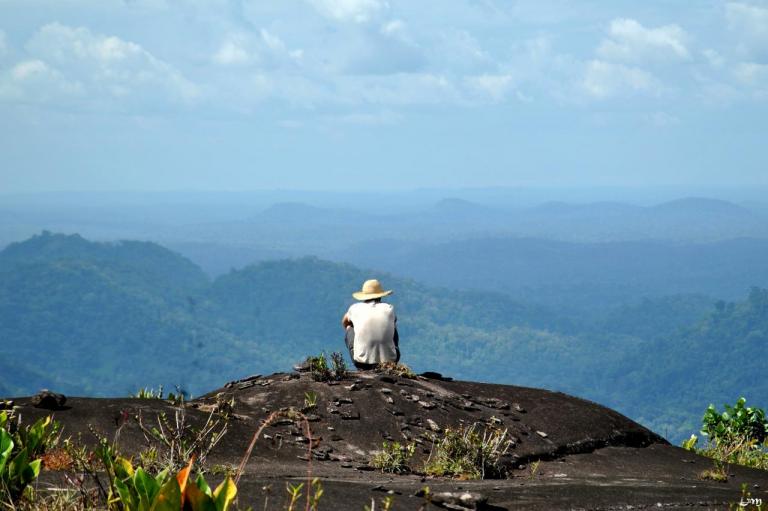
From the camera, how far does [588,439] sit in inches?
640

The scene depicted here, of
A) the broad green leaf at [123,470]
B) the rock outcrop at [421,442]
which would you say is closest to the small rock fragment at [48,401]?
the rock outcrop at [421,442]

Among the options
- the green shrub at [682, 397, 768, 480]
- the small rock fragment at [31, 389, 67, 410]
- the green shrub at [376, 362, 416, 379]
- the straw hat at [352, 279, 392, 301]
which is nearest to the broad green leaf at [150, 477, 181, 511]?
the small rock fragment at [31, 389, 67, 410]

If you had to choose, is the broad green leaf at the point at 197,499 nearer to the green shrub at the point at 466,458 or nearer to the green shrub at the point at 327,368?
the green shrub at the point at 466,458

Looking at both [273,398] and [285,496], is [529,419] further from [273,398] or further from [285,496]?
[285,496]

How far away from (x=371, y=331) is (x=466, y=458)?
470 cm

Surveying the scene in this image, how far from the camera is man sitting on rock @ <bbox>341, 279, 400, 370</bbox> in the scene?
17359 millimetres

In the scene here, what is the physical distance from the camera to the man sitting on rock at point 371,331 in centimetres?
1736

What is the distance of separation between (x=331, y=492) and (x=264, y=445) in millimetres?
3470

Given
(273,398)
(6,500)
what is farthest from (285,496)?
(273,398)

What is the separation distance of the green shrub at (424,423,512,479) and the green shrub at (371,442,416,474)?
0.97 feet

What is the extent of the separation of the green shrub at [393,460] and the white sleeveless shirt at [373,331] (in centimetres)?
400

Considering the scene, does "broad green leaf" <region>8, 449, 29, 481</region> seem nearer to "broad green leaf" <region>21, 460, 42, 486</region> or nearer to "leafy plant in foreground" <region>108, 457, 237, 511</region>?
"broad green leaf" <region>21, 460, 42, 486</region>

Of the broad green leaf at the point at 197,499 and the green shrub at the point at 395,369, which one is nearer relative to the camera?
the broad green leaf at the point at 197,499

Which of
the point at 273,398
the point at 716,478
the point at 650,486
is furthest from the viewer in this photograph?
the point at 273,398
